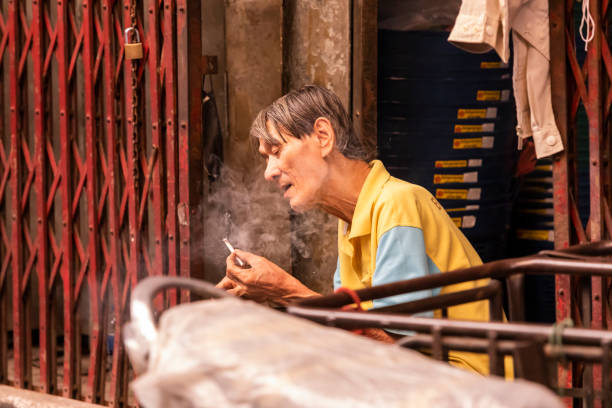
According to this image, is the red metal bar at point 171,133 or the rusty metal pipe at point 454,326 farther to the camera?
the red metal bar at point 171,133

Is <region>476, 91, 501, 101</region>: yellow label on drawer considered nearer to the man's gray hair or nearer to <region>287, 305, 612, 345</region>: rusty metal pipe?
the man's gray hair

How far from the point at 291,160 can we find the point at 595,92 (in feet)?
3.92

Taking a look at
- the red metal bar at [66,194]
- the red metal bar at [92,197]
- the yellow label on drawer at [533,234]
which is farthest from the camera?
the yellow label on drawer at [533,234]

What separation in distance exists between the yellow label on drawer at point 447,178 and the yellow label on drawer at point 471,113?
29cm

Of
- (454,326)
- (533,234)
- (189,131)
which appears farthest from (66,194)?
(454,326)

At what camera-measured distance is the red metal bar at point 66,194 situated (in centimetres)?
496

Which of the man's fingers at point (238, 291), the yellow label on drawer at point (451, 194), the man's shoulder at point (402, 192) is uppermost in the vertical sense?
the man's shoulder at point (402, 192)

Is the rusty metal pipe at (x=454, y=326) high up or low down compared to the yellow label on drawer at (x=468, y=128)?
down

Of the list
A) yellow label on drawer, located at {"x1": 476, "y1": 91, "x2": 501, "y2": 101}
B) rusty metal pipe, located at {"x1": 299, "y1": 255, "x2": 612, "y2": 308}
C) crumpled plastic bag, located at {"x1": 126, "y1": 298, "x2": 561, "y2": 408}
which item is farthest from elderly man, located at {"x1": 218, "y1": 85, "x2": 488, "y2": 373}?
crumpled plastic bag, located at {"x1": 126, "y1": 298, "x2": 561, "y2": 408}

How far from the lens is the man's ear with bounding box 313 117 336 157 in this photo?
326cm

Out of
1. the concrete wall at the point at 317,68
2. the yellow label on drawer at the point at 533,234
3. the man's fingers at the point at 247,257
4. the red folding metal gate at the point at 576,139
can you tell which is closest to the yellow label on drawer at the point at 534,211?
the yellow label on drawer at the point at 533,234

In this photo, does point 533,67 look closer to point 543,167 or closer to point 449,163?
point 449,163

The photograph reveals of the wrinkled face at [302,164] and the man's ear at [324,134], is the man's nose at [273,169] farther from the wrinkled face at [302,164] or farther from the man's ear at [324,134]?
the man's ear at [324,134]

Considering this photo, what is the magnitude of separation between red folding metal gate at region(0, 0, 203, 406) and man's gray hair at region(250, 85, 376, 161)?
1314 mm
